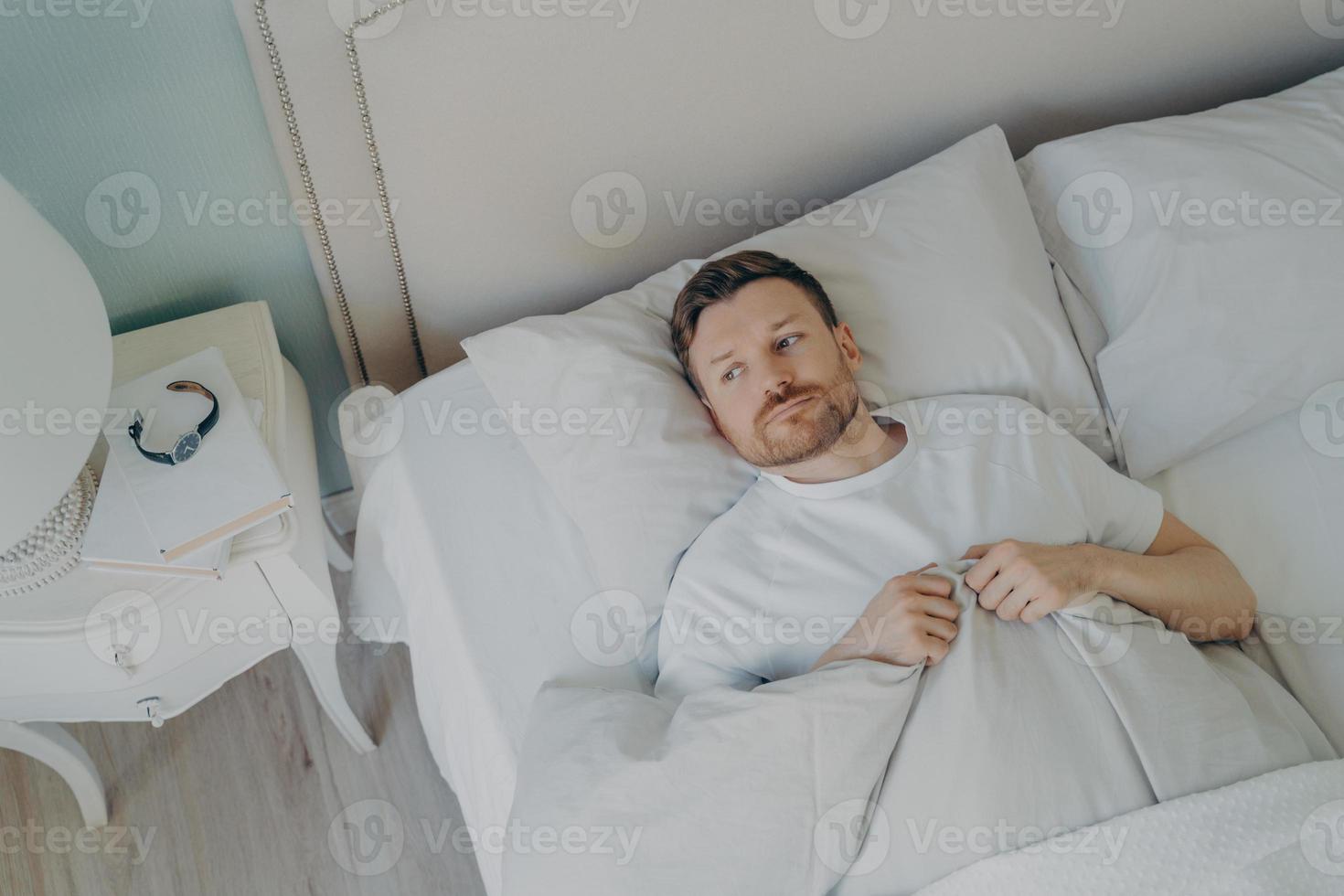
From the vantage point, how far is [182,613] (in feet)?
3.79

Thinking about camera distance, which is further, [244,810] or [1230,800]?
[244,810]

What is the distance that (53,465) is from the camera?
877 mm

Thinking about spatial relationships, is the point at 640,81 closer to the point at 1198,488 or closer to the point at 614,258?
the point at 614,258

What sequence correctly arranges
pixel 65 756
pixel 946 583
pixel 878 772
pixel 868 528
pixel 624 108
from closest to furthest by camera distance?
pixel 878 772 → pixel 946 583 → pixel 868 528 → pixel 624 108 → pixel 65 756

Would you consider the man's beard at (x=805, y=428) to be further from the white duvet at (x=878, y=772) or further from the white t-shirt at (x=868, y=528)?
the white duvet at (x=878, y=772)

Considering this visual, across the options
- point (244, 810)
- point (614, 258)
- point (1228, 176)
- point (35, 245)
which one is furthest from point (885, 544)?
point (244, 810)

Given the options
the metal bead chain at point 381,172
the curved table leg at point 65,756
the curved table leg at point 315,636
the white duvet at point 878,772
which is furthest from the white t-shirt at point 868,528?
the curved table leg at point 65,756

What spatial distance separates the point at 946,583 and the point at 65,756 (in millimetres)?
1324

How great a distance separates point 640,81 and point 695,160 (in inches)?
6.3

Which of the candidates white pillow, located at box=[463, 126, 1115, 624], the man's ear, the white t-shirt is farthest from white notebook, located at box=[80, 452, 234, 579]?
the man's ear

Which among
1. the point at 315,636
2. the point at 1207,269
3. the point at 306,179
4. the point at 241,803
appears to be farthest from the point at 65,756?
A: the point at 1207,269

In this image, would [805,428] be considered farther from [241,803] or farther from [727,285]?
[241,803]

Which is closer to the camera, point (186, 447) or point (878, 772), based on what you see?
point (878, 772)

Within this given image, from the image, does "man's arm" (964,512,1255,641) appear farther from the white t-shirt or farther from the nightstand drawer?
the nightstand drawer
